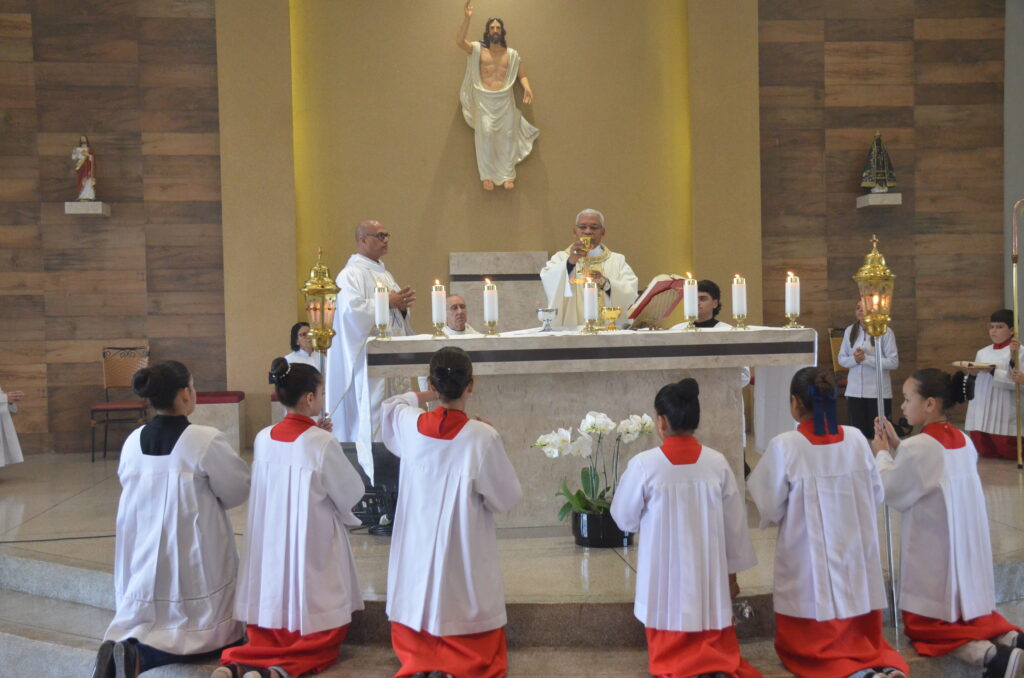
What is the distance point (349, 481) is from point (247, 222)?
5324 mm

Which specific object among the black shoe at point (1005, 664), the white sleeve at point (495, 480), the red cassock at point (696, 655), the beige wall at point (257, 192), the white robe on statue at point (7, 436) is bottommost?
the black shoe at point (1005, 664)

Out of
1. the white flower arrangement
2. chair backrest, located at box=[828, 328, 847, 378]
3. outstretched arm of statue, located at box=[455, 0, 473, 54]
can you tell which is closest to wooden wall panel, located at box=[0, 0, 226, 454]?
outstretched arm of statue, located at box=[455, 0, 473, 54]

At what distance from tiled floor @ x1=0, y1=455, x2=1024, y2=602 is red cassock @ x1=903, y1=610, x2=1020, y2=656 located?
Answer: 0.64 metres

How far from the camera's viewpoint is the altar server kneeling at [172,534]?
3879 millimetres

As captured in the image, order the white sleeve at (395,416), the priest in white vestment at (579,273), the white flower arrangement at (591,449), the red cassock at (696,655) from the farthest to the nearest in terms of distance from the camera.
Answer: the priest in white vestment at (579,273), the white flower arrangement at (591,449), the white sleeve at (395,416), the red cassock at (696,655)

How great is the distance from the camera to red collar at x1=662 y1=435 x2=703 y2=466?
3592 mm

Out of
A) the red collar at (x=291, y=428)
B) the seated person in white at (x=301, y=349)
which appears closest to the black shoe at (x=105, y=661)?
the red collar at (x=291, y=428)

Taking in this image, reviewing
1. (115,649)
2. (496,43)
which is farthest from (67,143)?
(115,649)

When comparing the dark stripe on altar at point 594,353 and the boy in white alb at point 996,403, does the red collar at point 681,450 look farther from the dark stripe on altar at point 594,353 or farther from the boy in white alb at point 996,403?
the boy in white alb at point 996,403

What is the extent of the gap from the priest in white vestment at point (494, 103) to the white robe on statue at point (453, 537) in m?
5.61

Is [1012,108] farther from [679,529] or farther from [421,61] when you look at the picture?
[679,529]

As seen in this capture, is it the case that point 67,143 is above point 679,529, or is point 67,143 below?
above

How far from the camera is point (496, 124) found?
8.95m

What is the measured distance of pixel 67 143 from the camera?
8891 millimetres
